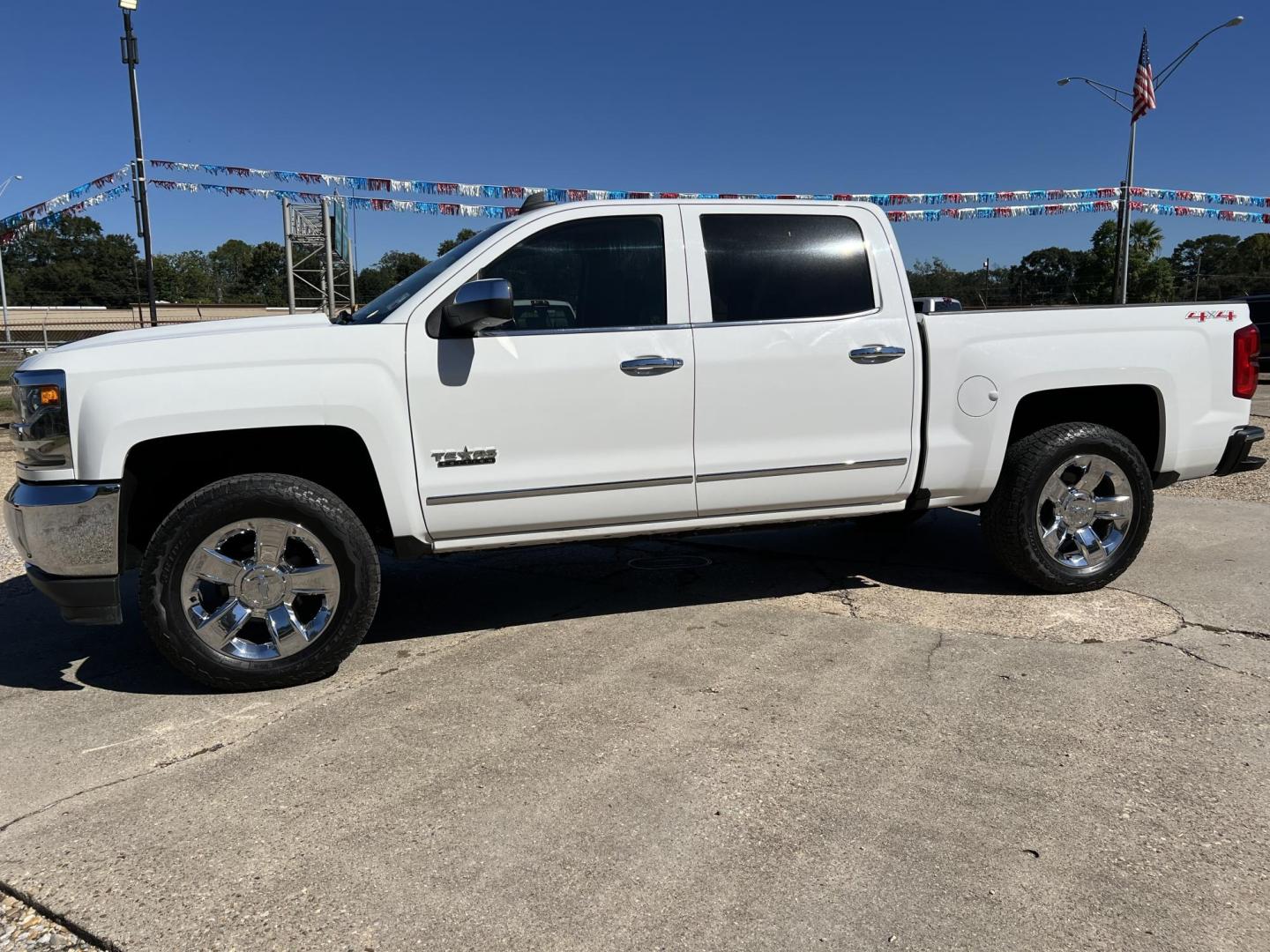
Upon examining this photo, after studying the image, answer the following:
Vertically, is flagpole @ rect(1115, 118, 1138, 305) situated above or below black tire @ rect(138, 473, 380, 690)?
above

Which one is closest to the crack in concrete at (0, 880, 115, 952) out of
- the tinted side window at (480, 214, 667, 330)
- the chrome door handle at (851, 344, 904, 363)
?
the tinted side window at (480, 214, 667, 330)

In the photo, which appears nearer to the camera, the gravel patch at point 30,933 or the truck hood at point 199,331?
the gravel patch at point 30,933

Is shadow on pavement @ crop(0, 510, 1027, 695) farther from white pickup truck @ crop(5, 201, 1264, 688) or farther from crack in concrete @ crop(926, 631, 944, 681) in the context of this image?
crack in concrete @ crop(926, 631, 944, 681)

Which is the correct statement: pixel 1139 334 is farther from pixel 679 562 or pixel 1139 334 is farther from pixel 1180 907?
pixel 1180 907

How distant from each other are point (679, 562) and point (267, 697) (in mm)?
2636

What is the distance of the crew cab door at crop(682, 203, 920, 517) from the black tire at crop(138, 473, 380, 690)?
60.5 inches

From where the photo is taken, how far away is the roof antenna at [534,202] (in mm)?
4223

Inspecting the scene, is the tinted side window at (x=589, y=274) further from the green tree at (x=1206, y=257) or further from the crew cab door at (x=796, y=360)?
the green tree at (x=1206, y=257)

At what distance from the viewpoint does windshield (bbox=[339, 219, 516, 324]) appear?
392 centimetres

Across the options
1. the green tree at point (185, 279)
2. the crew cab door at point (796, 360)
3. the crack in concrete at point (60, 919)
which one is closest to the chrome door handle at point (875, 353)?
the crew cab door at point (796, 360)

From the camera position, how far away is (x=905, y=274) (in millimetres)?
4383

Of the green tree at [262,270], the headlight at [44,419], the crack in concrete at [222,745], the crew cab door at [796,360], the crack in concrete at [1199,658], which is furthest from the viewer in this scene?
the green tree at [262,270]

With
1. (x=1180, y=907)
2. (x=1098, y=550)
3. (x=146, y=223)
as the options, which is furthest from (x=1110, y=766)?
(x=146, y=223)

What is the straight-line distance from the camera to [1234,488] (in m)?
7.70
